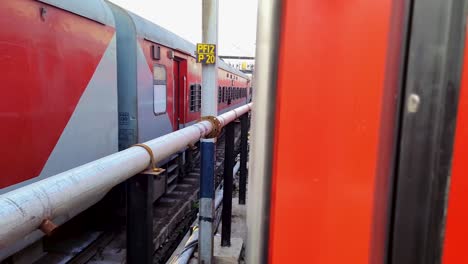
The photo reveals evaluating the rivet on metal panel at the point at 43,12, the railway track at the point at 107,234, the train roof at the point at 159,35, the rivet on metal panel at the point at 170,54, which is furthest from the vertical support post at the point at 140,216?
the rivet on metal panel at the point at 170,54

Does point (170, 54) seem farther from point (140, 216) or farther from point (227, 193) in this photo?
point (140, 216)

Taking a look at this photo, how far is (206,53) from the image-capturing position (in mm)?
3256

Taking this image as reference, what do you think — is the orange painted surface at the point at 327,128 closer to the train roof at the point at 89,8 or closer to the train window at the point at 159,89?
the train roof at the point at 89,8

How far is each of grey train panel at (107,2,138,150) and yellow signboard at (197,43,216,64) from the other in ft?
7.96

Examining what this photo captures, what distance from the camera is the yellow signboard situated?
325 centimetres

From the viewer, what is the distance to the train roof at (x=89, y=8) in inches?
146

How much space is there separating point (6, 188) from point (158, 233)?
2.23 m

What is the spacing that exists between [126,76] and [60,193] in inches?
187

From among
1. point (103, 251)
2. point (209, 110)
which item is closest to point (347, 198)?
point (209, 110)

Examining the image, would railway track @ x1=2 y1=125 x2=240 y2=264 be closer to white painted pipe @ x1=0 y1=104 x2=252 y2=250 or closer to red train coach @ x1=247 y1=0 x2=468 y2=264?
white painted pipe @ x1=0 y1=104 x2=252 y2=250

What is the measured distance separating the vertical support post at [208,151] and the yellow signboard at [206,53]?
4cm

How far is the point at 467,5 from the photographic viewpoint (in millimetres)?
700

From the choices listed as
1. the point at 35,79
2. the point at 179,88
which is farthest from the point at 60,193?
the point at 179,88

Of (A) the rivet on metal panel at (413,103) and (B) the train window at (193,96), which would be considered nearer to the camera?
(A) the rivet on metal panel at (413,103)
